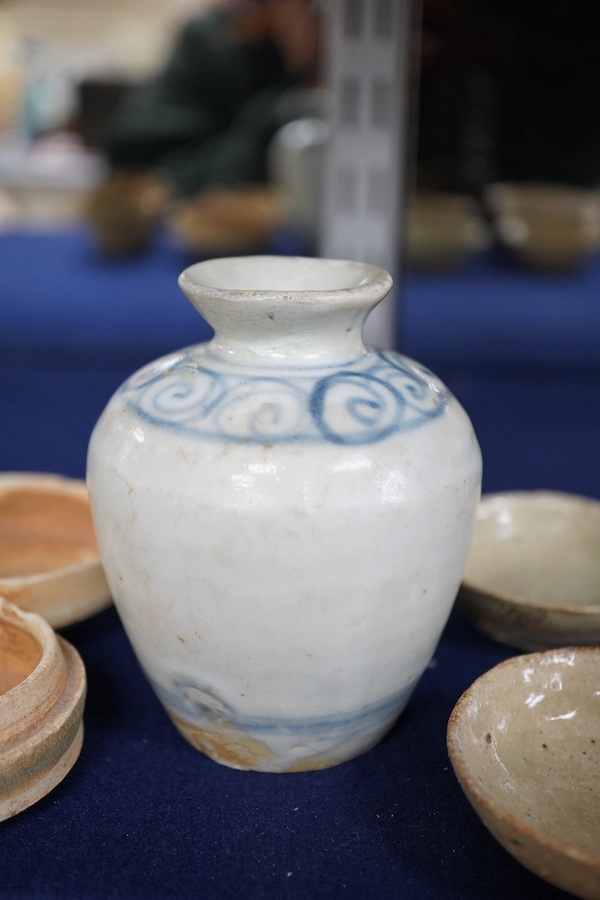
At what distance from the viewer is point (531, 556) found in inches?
46.8

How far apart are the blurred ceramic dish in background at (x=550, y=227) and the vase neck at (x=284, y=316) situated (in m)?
1.32

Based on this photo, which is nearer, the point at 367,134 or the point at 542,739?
the point at 542,739

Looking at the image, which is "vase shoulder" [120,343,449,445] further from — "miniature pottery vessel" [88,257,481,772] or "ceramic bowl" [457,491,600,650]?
"ceramic bowl" [457,491,600,650]

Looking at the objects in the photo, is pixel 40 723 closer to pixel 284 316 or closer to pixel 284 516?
pixel 284 516

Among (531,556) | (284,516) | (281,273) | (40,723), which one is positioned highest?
(281,273)

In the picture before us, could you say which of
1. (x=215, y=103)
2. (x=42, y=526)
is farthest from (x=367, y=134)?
(x=215, y=103)

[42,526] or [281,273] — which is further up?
[281,273]

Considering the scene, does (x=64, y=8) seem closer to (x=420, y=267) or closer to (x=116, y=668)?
(x=420, y=267)

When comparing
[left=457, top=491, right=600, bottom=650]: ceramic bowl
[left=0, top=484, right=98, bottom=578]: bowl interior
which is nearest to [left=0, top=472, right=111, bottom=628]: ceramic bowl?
[left=0, top=484, right=98, bottom=578]: bowl interior

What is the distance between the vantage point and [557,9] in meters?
2.13

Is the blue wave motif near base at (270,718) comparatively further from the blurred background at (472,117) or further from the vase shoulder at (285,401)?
the blurred background at (472,117)

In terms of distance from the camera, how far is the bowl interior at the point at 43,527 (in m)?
1.19

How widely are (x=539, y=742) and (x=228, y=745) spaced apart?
0.90ft

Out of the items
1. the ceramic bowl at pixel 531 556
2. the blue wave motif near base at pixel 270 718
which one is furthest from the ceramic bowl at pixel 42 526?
the ceramic bowl at pixel 531 556
